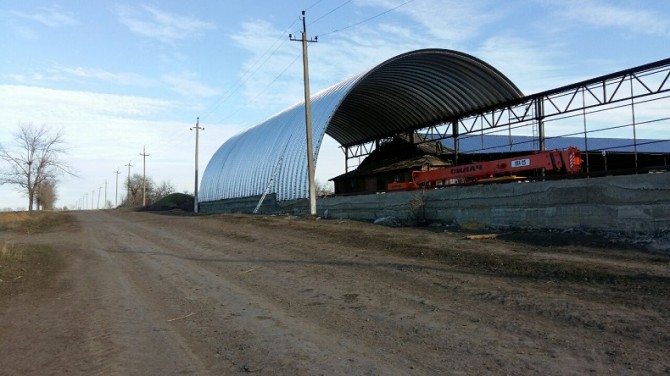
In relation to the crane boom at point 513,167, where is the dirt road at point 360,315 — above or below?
below

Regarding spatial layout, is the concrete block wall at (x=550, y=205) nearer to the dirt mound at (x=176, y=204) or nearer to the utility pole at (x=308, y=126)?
the utility pole at (x=308, y=126)

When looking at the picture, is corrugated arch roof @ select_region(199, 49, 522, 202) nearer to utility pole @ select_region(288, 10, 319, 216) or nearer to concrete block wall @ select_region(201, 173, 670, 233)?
utility pole @ select_region(288, 10, 319, 216)

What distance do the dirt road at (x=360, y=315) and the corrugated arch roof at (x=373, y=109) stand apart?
19.3 metres

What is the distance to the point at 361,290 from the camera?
8.39 metres

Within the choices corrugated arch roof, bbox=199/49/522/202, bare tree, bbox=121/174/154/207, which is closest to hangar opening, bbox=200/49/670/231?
corrugated arch roof, bbox=199/49/522/202

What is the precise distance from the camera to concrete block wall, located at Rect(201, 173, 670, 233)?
1156cm

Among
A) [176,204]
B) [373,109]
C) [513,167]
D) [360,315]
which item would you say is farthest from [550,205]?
[176,204]

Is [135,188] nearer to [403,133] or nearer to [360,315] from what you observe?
[403,133]

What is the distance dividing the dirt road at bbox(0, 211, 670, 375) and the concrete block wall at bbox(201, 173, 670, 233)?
1479 mm

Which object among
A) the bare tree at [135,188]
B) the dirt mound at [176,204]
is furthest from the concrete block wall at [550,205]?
the bare tree at [135,188]

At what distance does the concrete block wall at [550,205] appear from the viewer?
11.6 meters

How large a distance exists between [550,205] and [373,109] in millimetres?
27325

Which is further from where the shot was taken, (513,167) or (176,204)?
(176,204)

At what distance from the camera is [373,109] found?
133ft
